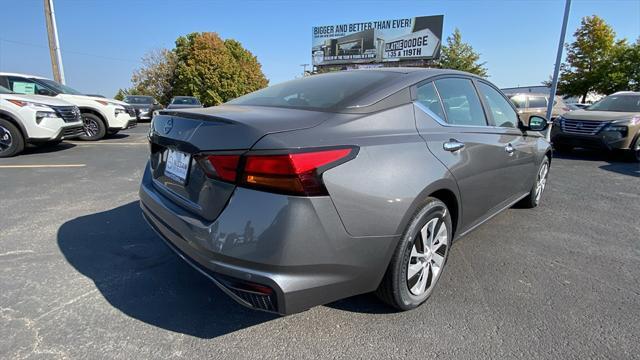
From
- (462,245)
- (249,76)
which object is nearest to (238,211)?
(462,245)

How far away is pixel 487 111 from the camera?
322 cm

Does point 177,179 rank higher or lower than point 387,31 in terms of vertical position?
lower

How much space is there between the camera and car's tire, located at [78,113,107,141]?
9773 mm

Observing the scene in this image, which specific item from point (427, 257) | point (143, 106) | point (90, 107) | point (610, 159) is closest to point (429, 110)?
point (427, 257)

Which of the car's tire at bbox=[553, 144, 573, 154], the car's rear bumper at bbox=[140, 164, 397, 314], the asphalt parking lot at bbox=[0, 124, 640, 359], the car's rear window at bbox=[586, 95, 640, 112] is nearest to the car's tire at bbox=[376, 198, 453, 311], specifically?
the asphalt parking lot at bbox=[0, 124, 640, 359]

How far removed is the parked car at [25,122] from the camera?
6.84 meters

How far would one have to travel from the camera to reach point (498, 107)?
350cm

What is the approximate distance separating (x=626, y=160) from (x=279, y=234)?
982 centimetres

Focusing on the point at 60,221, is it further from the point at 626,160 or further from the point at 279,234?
the point at 626,160

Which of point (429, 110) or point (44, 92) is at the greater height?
point (44, 92)

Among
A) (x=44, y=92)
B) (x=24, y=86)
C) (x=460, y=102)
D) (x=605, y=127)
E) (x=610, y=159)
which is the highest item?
(x=24, y=86)

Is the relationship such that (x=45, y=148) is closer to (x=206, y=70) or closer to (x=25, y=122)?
(x=25, y=122)

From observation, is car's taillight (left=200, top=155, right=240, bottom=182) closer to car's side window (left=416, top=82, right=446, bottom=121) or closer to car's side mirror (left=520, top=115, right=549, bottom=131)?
car's side window (left=416, top=82, right=446, bottom=121)

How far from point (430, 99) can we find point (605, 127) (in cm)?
772
